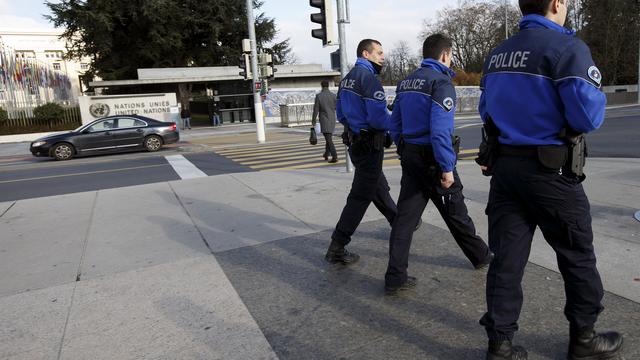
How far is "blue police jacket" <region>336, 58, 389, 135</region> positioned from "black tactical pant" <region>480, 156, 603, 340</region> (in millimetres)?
1480

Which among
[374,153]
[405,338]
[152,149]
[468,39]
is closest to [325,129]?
[374,153]

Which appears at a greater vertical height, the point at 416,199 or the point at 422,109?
the point at 422,109

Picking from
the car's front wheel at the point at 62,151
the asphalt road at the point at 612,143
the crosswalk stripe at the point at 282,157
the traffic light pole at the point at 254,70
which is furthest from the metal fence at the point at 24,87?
the asphalt road at the point at 612,143

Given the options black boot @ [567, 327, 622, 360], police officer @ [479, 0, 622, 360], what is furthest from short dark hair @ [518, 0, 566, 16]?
black boot @ [567, 327, 622, 360]

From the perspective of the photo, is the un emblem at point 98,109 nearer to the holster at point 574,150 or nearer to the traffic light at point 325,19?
the traffic light at point 325,19

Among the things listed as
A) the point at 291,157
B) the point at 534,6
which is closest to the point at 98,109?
the point at 291,157

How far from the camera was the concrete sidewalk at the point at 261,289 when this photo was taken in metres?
2.77

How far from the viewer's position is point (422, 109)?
3236 millimetres

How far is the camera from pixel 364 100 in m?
3.84

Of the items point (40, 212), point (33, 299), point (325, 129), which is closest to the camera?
point (33, 299)

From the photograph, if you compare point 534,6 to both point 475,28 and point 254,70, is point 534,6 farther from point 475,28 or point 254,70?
point 475,28

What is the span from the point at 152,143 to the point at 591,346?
1620 centimetres

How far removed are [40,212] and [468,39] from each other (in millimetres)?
57920

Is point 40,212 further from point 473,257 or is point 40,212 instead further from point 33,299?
point 473,257
